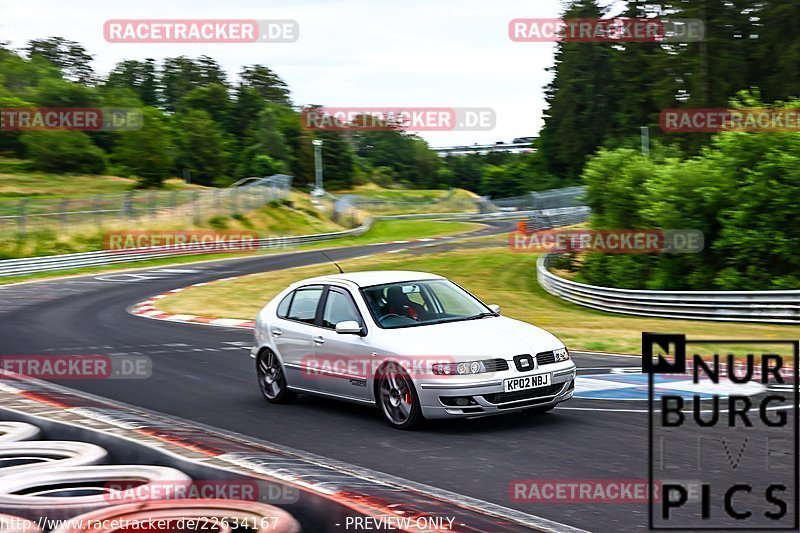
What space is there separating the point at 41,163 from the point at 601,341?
7475cm

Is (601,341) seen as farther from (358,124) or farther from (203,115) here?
(358,124)

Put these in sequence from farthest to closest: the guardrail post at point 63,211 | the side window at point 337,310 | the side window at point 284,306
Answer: the guardrail post at point 63,211, the side window at point 284,306, the side window at point 337,310

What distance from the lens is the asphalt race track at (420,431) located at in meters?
7.06

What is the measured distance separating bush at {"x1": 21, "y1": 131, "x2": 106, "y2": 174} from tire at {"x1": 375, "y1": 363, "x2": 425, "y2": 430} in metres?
78.7

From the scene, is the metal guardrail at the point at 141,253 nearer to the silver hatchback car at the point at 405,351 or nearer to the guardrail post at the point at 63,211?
the guardrail post at the point at 63,211

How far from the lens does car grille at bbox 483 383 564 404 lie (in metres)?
8.77

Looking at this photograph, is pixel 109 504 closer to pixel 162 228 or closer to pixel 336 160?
pixel 162 228

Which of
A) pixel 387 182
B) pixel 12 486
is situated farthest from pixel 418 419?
pixel 387 182

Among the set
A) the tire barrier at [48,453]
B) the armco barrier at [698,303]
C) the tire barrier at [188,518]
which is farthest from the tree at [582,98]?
the tire barrier at [188,518]

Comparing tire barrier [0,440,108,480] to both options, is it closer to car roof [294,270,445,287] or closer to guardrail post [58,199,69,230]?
car roof [294,270,445,287]

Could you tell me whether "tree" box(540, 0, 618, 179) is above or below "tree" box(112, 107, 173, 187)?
above

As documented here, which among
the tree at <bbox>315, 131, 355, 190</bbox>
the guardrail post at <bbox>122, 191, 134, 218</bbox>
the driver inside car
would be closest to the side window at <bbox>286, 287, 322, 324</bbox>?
the driver inside car

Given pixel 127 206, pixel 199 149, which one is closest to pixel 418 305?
pixel 127 206

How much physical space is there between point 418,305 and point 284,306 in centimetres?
180
